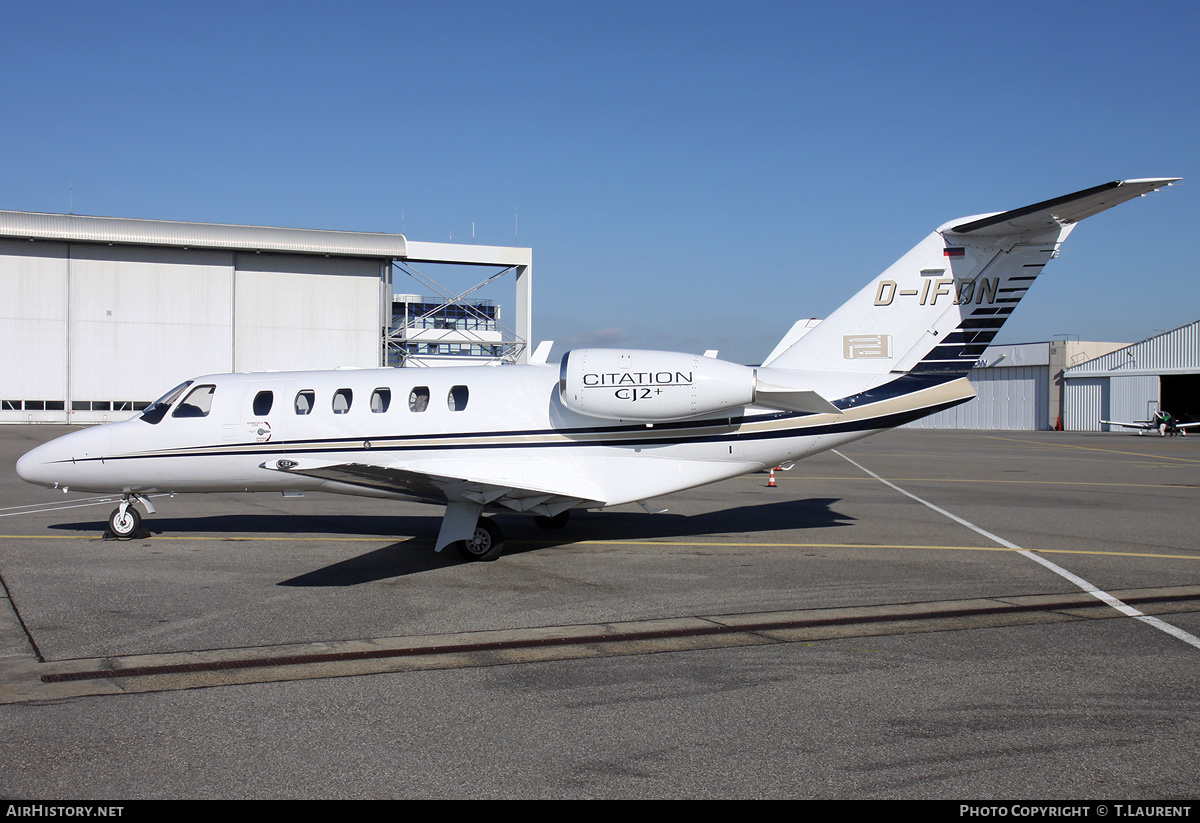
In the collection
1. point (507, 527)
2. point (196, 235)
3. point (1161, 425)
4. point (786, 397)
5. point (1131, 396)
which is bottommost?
point (507, 527)

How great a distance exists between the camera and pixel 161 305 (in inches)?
1818

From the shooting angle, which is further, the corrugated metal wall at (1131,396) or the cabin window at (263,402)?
the corrugated metal wall at (1131,396)

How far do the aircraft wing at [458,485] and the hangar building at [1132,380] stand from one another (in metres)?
57.0

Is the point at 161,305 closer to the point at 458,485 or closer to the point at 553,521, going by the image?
the point at 553,521

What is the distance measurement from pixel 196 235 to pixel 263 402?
126 ft

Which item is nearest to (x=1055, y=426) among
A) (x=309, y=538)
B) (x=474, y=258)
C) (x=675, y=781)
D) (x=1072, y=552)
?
(x=474, y=258)

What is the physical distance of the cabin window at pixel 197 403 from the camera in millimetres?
12734

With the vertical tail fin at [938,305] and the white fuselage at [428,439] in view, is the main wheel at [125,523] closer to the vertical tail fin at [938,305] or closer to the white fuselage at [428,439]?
the white fuselage at [428,439]

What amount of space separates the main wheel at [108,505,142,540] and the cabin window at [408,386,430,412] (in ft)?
15.5

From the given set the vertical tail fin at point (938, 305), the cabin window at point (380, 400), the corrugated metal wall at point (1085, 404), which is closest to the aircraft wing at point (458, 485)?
the cabin window at point (380, 400)

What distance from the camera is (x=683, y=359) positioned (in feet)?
37.4

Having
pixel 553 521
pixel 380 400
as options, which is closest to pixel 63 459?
pixel 380 400

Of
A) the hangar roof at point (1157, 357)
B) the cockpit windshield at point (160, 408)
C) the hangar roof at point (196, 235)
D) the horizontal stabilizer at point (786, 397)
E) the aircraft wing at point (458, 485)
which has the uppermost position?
the hangar roof at point (196, 235)

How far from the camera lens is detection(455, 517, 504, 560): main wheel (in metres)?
11.2
